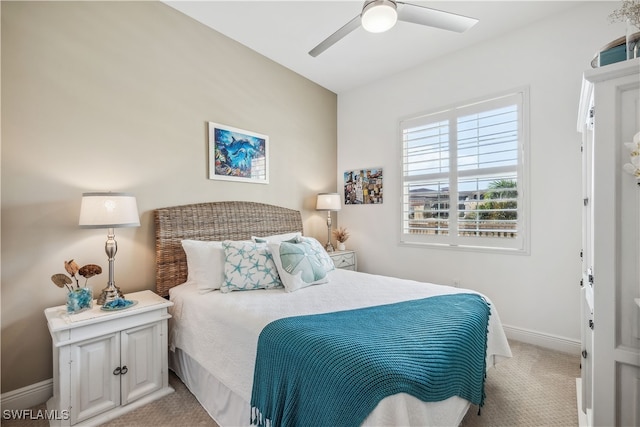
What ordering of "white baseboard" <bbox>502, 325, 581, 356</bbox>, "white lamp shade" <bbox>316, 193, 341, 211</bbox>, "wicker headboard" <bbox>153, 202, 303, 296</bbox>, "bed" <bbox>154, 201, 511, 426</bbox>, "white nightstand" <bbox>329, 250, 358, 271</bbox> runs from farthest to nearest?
"white lamp shade" <bbox>316, 193, 341, 211</bbox>
"white nightstand" <bbox>329, 250, 358, 271</bbox>
"white baseboard" <bbox>502, 325, 581, 356</bbox>
"wicker headboard" <bbox>153, 202, 303, 296</bbox>
"bed" <bbox>154, 201, 511, 426</bbox>

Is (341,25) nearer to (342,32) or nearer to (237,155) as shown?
(342,32)

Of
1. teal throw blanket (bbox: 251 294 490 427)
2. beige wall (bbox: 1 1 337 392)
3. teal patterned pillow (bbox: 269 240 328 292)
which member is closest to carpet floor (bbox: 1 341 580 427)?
teal throw blanket (bbox: 251 294 490 427)

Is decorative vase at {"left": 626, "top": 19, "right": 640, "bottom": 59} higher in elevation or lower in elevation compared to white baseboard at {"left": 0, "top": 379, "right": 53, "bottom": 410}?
higher

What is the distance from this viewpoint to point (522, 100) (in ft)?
9.08

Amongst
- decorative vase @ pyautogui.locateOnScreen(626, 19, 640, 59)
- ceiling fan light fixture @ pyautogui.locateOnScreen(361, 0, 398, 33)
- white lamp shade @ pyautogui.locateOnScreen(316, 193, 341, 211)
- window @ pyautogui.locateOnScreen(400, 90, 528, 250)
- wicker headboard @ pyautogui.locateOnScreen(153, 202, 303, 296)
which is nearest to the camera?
decorative vase @ pyautogui.locateOnScreen(626, 19, 640, 59)

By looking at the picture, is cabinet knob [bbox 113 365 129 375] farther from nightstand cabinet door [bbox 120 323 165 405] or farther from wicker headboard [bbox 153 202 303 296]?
wicker headboard [bbox 153 202 303 296]

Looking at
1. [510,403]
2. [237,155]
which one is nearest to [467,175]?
[510,403]

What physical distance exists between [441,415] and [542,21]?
3.32 m

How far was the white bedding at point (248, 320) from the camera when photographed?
1.57 meters

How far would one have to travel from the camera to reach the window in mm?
2831

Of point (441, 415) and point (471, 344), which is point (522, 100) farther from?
point (441, 415)

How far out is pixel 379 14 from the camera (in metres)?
1.74

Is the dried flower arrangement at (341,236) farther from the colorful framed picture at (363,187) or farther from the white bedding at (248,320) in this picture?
the white bedding at (248,320)

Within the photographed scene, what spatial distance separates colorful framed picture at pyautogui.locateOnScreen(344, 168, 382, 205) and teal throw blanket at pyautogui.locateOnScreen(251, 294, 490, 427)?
2271 millimetres
